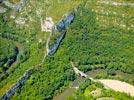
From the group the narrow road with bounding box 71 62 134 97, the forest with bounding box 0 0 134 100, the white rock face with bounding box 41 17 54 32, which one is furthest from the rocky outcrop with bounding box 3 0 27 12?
the narrow road with bounding box 71 62 134 97

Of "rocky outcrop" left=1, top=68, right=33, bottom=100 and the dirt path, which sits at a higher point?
"rocky outcrop" left=1, top=68, right=33, bottom=100

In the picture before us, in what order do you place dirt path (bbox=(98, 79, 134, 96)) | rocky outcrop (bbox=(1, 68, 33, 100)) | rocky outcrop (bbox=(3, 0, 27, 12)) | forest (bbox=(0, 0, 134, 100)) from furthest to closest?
rocky outcrop (bbox=(3, 0, 27, 12))
dirt path (bbox=(98, 79, 134, 96))
forest (bbox=(0, 0, 134, 100))
rocky outcrop (bbox=(1, 68, 33, 100))

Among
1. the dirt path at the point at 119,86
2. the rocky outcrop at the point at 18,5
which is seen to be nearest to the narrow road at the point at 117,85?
the dirt path at the point at 119,86

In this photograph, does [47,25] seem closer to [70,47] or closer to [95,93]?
[70,47]

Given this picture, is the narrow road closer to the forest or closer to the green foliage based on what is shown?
the forest

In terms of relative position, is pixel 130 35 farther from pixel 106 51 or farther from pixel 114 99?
pixel 114 99

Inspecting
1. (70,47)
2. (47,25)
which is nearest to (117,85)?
(70,47)

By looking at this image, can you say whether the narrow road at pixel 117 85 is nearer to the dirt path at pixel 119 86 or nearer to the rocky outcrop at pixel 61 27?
the dirt path at pixel 119 86

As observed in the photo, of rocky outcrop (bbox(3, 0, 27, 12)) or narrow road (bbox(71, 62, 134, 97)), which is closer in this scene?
narrow road (bbox(71, 62, 134, 97))
